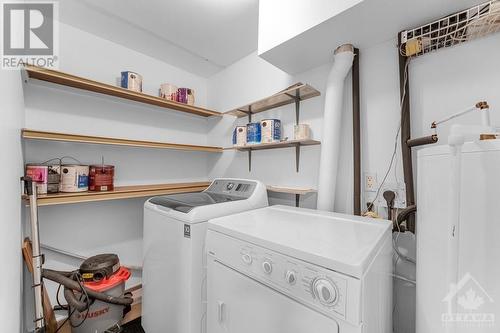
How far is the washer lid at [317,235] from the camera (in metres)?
0.69

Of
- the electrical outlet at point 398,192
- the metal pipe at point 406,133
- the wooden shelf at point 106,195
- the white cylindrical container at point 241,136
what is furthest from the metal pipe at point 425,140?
the wooden shelf at point 106,195

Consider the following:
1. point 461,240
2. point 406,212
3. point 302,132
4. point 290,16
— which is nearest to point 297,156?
point 302,132

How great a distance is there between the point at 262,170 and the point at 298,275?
1.42m

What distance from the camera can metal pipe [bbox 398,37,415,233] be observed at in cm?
119

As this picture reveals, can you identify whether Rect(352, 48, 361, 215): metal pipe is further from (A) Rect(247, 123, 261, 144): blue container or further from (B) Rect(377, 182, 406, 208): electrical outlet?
(A) Rect(247, 123, 261, 144): blue container

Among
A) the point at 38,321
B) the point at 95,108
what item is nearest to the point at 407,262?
the point at 38,321

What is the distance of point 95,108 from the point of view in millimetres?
1908

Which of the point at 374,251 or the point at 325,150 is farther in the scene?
the point at 325,150

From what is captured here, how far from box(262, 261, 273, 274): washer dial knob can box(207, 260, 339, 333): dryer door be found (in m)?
0.07

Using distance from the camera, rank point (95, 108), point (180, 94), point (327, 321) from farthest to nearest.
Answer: point (180, 94), point (95, 108), point (327, 321)

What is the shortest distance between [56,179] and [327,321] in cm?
184

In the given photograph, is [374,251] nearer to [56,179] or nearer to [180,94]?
[56,179]

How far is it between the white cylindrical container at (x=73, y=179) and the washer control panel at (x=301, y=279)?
52.1 inches

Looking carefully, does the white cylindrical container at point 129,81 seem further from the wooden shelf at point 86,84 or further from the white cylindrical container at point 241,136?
the white cylindrical container at point 241,136
